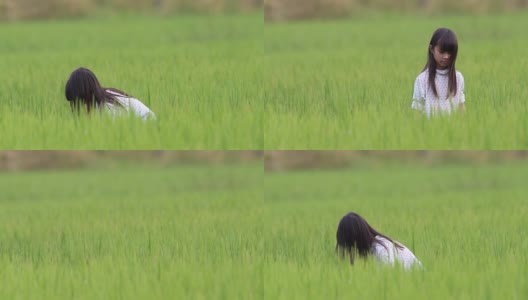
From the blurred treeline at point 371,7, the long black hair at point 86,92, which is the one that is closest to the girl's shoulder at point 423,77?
the long black hair at point 86,92

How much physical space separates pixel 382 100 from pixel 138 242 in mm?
1978

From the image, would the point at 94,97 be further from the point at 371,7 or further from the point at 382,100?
Answer: the point at 371,7

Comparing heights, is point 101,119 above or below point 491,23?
below

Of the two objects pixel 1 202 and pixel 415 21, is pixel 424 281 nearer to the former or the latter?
pixel 1 202

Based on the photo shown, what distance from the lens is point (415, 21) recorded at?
17.4 metres

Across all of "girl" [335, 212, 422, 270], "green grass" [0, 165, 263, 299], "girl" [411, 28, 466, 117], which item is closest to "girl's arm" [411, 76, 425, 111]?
"girl" [411, 28, 466, 117]

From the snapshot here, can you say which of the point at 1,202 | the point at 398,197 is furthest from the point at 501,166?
the point at 1,202

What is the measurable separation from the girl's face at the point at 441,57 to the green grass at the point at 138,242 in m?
1.65

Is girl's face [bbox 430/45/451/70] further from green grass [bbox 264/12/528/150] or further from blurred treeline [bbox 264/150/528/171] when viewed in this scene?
blurred treeline [bbox 264/150/528/171]

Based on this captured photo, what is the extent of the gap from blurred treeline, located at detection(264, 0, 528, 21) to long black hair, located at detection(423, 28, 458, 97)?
13.5 m

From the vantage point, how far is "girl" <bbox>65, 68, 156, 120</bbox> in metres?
5.64

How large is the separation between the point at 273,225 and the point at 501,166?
7736 mm

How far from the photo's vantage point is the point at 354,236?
18.6 ft

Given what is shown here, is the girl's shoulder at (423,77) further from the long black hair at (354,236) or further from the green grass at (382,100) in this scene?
the long black hair at (354,236)
